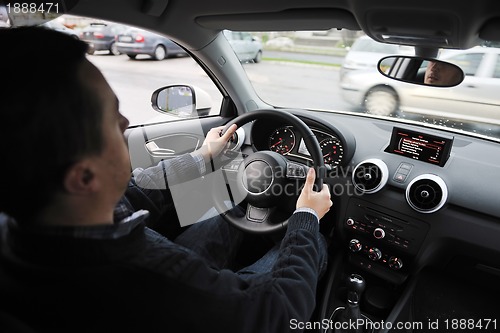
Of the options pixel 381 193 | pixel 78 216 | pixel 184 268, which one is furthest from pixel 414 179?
pixel 78 216

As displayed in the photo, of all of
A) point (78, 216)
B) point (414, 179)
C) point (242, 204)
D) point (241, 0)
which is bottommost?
point (242, 204)

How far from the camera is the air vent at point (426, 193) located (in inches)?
76.5

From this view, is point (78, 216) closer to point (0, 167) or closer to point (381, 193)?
point (0, 167)

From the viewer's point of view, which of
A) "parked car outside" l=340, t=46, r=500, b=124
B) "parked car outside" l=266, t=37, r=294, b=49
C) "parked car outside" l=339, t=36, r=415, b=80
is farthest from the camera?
"parked car outside" l=266, t=37, r=294, b=49

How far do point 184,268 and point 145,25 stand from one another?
5.47ft

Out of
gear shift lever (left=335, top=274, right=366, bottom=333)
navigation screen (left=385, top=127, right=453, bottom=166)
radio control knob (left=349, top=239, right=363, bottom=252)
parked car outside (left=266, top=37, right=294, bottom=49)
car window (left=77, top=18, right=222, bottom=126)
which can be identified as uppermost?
parked car outside (left=266, top=37, right=294, bottom=49)

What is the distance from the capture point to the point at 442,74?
201 centimetres

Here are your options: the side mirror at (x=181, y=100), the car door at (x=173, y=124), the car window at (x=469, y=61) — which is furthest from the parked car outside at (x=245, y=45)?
the car window at (x=469, y=61)

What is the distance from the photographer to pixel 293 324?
1.14 meters


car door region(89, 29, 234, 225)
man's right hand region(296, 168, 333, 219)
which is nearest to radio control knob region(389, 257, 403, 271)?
man's right hand region(296, 168, 333, 219)

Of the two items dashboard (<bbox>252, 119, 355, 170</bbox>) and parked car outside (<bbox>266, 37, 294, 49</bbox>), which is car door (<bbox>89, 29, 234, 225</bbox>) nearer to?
dashboard (<bbox>252, 119, 355, 170</bbox>)

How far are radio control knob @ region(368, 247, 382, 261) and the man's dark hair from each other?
73.1 inches

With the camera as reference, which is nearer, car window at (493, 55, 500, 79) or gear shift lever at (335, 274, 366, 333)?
gear shift lever at (335, 274, 366, 333)

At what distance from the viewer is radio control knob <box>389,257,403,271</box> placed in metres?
2.19
